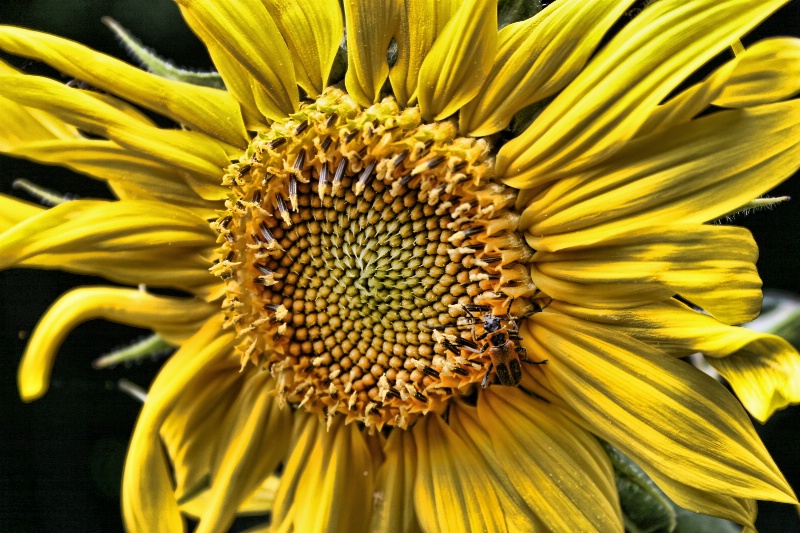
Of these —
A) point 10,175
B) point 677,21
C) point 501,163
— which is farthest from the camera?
point 10,175

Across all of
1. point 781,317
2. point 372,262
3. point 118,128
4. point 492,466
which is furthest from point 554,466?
point 118,128

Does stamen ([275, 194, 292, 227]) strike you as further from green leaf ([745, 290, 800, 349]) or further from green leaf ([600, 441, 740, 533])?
green leaf ([745, 290, 800, 349])

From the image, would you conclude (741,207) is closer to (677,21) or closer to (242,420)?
(677,21)

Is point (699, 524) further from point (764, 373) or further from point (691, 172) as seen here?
point (691, 172)

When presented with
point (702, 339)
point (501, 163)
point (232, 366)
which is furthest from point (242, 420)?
point (702, 339)

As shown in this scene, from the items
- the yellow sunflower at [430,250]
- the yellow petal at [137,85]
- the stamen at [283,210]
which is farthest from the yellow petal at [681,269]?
the yellow petal at [137,85]
